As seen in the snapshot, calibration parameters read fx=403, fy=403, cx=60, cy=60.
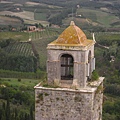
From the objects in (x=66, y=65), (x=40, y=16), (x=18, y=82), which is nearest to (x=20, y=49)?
(x=18, y=82)

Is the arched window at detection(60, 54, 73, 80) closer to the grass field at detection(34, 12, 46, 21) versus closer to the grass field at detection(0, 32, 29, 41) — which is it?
the grass field at detection(0, 32, 29, 41)

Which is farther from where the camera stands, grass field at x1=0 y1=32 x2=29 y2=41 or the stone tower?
grass field at x1=0 y1=32 x2=29 y2=41

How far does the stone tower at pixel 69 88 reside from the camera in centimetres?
1362

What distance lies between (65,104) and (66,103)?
49 mm

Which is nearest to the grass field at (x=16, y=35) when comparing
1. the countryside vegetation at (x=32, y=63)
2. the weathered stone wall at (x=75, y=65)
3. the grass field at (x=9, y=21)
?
the countryside vegetation at (x=32, y=63)

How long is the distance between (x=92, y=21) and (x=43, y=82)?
8219cm

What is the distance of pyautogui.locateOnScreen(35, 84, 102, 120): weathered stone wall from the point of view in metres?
13.6

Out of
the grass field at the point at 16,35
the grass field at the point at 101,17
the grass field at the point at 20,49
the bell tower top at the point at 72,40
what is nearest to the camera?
Answer: the bell tower top at the point at 72,40

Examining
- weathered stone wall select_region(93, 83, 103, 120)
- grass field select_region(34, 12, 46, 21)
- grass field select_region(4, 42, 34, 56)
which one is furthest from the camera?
grass field select_region(34, 12, 46, 21)

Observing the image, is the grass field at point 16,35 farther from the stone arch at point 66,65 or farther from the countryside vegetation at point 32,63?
the stone arch at point 66,65

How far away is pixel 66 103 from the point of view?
13.7 metres

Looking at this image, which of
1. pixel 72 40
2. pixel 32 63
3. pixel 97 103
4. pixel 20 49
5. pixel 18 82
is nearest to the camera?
pixel 72 40

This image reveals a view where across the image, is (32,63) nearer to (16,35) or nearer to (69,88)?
(16,35)

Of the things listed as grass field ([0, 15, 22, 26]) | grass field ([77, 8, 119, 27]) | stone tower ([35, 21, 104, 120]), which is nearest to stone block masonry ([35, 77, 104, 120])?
stone tower ([35, 21, 104, 120])
